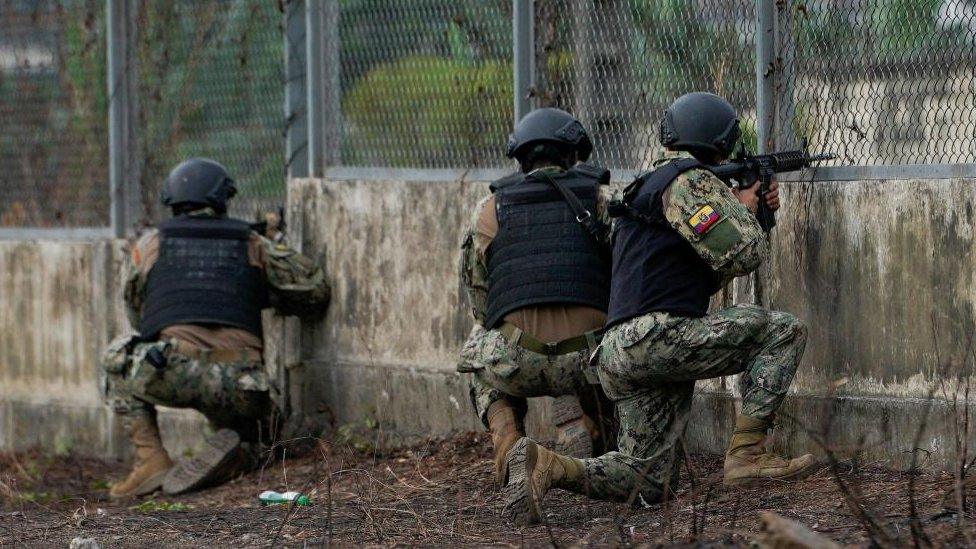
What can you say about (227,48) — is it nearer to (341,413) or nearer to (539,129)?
(341,413)

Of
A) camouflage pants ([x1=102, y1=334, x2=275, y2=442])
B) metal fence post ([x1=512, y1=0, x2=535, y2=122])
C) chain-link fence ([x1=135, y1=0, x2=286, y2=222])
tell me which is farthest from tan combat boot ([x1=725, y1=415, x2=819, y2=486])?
chain-link fence ([x1=135, y1=0, x2=286, y2=222])

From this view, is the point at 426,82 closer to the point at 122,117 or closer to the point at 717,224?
the point at 122,117

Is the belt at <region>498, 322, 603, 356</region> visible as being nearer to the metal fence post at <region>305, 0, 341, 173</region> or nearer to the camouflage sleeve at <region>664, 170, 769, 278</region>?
the camouflage sleeve at <region>664, 170, 769, 278</region>

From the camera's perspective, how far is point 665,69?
7023mm

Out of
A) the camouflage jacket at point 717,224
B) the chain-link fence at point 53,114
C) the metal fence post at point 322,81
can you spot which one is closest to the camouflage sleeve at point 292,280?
the metal fence post at point 322,81

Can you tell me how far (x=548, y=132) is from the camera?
652 centimetres

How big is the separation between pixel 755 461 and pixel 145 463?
11.4ft

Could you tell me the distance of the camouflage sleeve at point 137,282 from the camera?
825cm

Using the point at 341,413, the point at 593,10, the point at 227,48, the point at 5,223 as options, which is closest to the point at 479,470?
the point at 341,413

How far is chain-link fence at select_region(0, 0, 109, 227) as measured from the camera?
10086mm

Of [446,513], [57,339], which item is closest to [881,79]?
[446,513]

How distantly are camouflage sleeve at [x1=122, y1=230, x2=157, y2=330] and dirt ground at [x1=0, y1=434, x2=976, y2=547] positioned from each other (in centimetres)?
104

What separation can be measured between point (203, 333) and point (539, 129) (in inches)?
93.3

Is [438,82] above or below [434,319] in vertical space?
above
